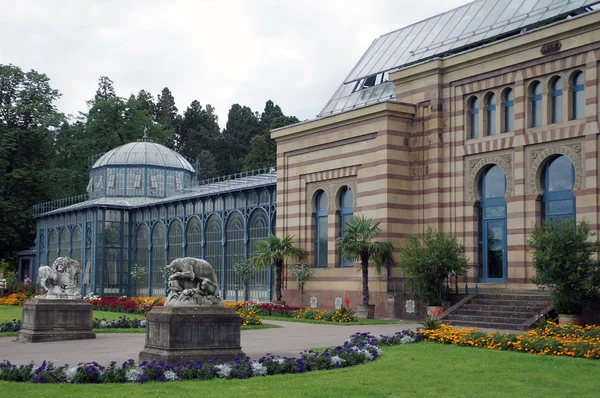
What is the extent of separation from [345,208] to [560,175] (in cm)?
1124

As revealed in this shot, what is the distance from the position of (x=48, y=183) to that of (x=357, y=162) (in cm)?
4615

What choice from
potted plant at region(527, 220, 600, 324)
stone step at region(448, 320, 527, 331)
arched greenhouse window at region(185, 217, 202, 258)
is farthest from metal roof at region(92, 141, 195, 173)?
potted plant at region(527, 220, 600, 324)

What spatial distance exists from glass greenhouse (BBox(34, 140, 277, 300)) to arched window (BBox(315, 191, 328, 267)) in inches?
193

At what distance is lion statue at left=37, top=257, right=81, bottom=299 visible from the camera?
2633 cm

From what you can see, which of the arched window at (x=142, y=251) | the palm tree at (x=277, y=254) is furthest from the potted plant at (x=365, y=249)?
the arched window at (x=142, y=251)

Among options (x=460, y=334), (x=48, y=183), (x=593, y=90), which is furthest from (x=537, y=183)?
(x=48, y=183)

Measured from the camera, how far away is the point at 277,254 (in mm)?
39844

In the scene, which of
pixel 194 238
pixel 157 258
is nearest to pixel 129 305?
pixel 194 238

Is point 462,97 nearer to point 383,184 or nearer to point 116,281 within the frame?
point 383,184

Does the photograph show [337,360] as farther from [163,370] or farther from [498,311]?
[498,311]

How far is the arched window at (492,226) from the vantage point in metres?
32.8

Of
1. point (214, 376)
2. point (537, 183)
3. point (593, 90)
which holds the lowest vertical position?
point (214, 376)

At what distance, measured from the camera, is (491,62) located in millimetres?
33312

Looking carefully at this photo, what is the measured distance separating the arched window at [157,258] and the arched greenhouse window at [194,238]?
3.14m
